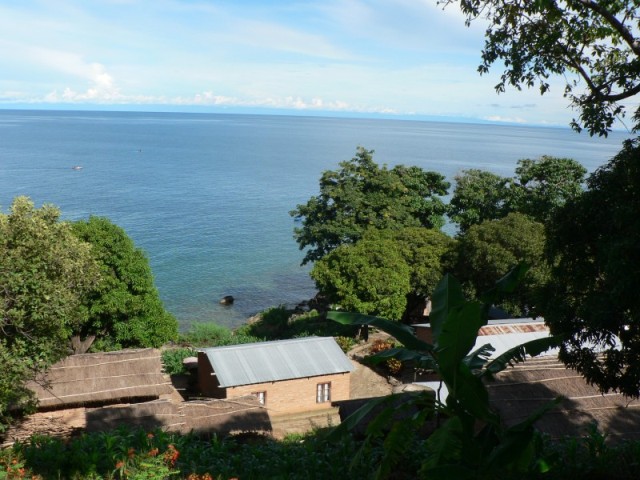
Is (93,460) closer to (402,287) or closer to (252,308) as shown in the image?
(402,287)

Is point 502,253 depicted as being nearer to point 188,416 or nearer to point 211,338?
point 211,338

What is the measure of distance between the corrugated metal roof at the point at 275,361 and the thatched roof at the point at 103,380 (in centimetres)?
214

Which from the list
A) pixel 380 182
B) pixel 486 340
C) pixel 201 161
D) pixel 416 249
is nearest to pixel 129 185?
pixel 201 161

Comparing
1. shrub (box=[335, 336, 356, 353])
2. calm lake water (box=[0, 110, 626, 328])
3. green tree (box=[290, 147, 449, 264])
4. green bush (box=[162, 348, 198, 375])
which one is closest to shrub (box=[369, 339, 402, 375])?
shrub (box=[335, 336, 356, 353])

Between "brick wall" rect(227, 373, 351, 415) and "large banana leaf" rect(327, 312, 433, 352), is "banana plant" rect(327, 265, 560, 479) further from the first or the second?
"brick wall" rect(227, 373, 351, 415)

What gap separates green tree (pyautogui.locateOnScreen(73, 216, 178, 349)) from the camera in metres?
23.4

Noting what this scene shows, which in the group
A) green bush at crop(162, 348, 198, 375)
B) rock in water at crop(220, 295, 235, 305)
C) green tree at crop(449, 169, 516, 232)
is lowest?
rock in water at crop(220, 295, 235, 305)

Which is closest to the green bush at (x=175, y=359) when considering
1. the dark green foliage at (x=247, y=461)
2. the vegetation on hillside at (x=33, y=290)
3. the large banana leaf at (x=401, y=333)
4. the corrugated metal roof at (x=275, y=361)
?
the corrugated metal roof at (x=275, y=361)

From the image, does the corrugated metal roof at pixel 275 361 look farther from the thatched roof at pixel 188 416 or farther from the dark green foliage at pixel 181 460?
the dark green foliage at pixel 181 460

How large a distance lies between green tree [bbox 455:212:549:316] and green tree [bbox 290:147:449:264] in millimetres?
6888

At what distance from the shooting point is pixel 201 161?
119 metres

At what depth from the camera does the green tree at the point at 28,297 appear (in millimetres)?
13820

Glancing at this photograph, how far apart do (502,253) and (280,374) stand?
1190 centimetres

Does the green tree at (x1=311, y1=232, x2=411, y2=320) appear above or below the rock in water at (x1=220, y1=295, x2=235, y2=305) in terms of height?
above
